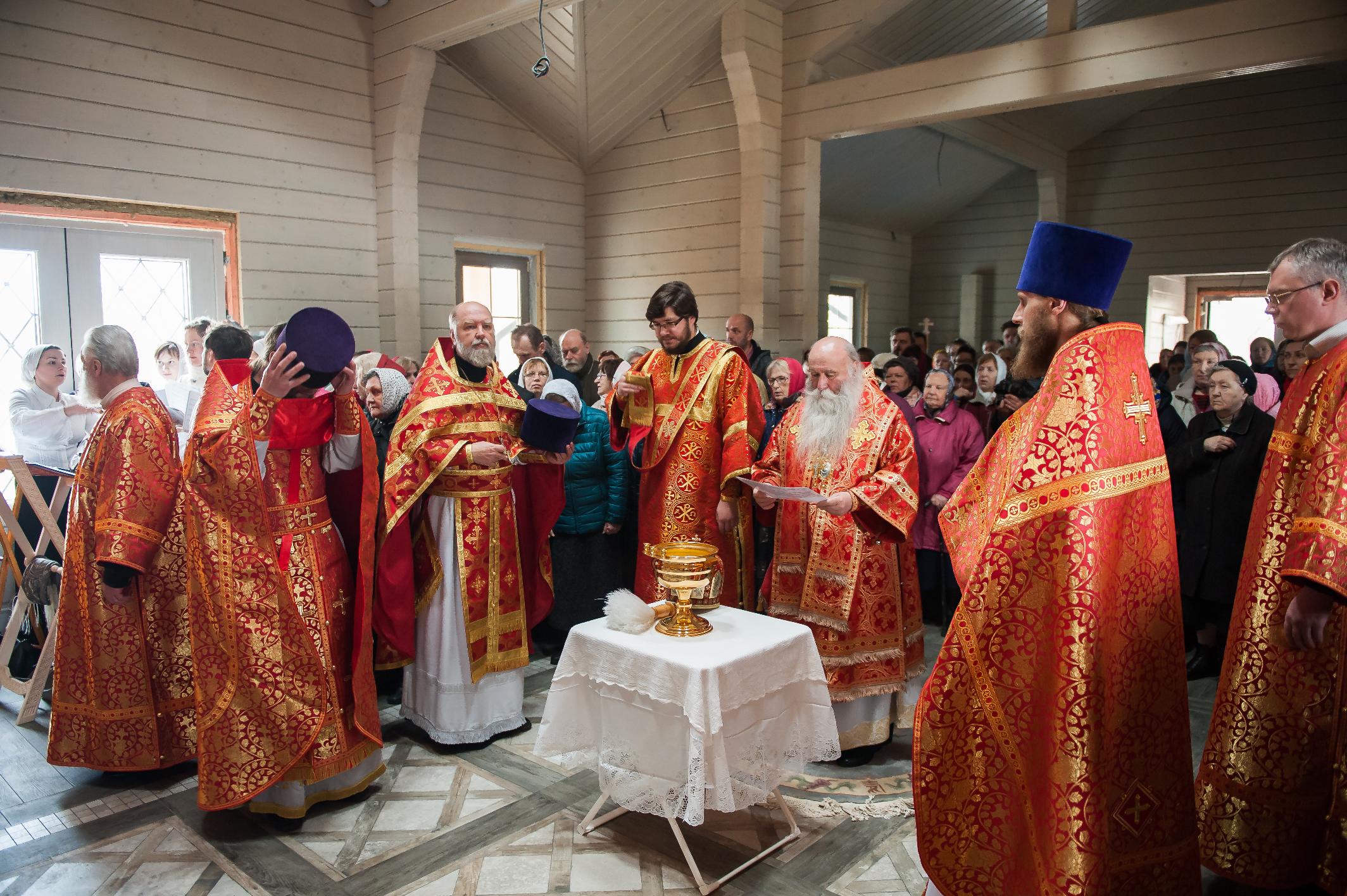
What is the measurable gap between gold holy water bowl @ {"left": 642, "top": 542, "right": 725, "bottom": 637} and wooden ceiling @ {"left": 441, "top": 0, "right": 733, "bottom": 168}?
6.09 m

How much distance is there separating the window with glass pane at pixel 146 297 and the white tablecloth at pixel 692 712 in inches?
208

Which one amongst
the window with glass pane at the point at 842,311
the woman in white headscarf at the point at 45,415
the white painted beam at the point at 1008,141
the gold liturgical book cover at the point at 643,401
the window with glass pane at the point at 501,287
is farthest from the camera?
the window with glass pane at the point at 842,311

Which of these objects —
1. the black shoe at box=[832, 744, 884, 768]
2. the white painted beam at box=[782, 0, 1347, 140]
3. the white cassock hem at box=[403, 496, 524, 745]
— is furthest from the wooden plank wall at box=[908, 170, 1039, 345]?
the white cassock hem at box=[403, 496, 524, 745]

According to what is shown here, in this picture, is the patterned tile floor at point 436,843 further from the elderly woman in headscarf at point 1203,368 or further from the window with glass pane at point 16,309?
the window with glass pane at point 16,309

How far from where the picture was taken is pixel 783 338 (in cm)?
796

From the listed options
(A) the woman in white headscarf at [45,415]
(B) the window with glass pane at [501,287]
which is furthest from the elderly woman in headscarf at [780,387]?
(B) the window with glass pane at [501,287]

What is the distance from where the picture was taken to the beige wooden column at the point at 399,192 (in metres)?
7.64

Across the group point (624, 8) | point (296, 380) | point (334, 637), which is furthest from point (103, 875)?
point (624, 8)

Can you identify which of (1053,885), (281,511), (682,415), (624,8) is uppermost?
(624,8)

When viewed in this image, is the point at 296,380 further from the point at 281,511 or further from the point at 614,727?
the point at 614,727

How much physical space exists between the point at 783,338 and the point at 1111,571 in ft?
19.9

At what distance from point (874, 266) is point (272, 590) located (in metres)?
12.1

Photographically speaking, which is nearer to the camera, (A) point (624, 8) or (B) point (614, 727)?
(B) point (614, 727)

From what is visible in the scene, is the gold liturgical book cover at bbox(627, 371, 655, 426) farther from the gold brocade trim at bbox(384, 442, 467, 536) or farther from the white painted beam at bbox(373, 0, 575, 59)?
the white painted beam at bbox(373, 0, 575, 59)
